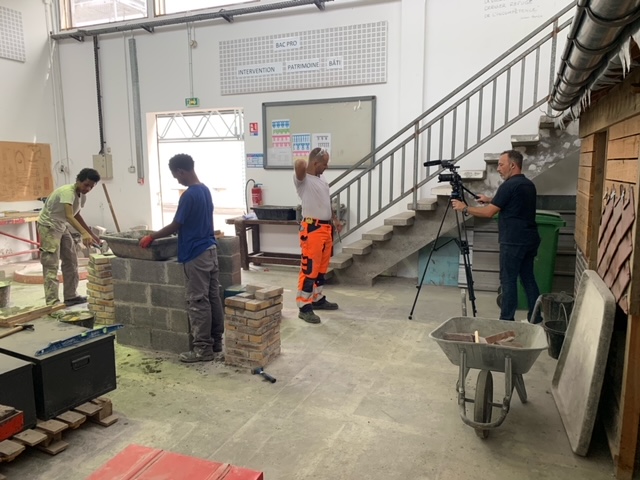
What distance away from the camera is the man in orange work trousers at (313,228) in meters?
4.44

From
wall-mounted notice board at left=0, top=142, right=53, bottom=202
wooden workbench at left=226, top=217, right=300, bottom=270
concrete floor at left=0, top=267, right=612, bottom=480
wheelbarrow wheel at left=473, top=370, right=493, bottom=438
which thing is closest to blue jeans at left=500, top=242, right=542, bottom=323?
concrete floor at left=0, top=267, right=612, bottom=480

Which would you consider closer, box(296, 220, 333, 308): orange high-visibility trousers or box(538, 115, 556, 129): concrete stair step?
box(296, 220, 333, 308): orange high-visibility trousers

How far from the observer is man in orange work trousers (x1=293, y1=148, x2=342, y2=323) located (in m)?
4.44

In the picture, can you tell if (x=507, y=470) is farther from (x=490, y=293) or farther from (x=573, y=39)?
(x=490, y=293)

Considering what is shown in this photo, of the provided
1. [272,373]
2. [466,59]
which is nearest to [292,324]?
[272,373]

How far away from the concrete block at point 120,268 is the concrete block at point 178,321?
520 millimetres

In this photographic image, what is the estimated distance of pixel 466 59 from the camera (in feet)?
18.9

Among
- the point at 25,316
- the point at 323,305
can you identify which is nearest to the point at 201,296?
the point at 25,316

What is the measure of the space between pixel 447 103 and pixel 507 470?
460cm

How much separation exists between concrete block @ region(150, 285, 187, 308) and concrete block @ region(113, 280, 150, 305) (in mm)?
81

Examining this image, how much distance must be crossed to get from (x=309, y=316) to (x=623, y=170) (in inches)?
112

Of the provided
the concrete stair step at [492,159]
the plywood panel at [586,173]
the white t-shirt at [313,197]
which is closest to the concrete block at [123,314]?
the white t-shirt at [313,197]

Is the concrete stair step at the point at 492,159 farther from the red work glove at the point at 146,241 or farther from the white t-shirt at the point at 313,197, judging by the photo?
the red work glove at the point at 146,241

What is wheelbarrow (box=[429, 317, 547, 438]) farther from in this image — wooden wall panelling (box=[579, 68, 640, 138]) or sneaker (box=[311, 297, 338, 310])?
sneaker (box=[311, 297, 338, 310])
